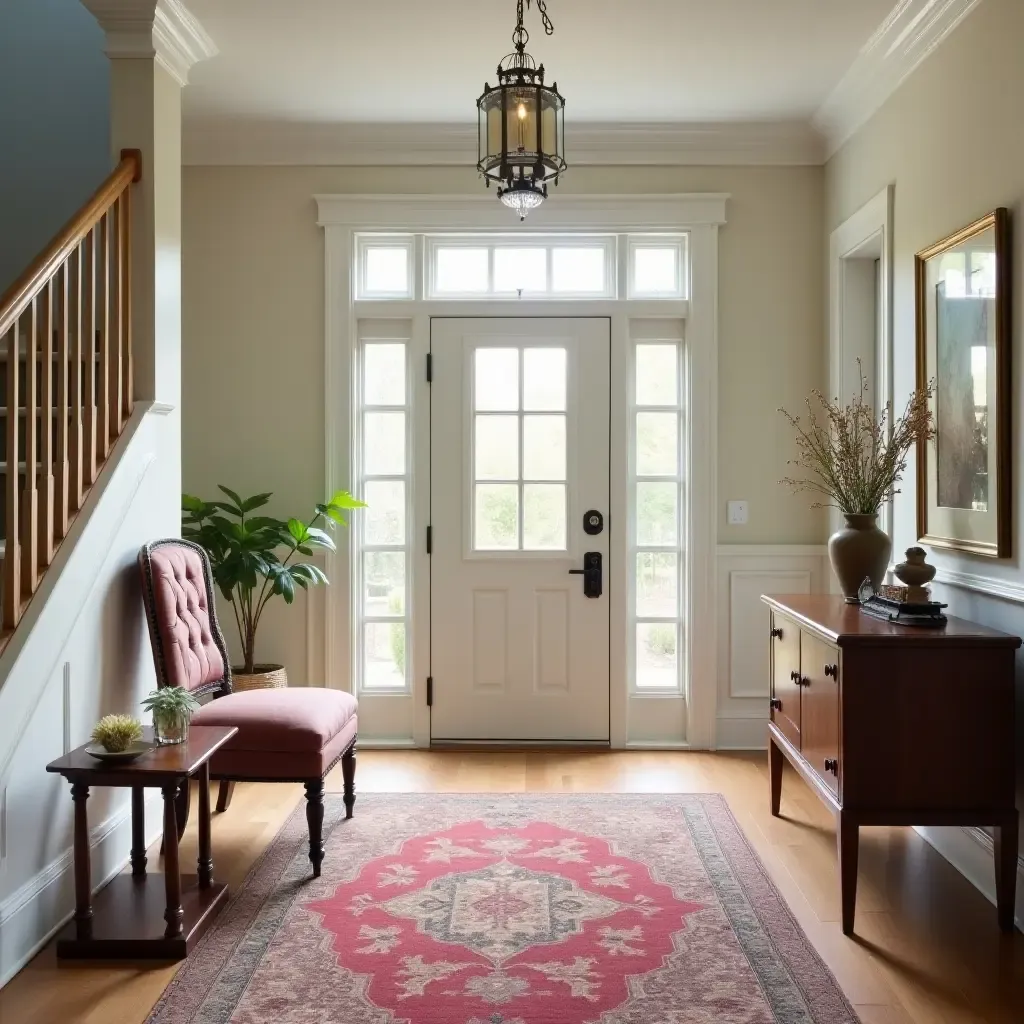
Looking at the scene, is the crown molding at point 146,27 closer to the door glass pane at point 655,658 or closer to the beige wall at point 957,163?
the beige wall at point 957,163

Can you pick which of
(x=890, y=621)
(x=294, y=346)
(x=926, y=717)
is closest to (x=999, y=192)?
(x=890, y=621)

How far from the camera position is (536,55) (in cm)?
407

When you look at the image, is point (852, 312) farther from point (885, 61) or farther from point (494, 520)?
point (494, 520)

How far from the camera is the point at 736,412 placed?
4.89 metres

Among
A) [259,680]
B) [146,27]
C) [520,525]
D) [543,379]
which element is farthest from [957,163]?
[259,680]

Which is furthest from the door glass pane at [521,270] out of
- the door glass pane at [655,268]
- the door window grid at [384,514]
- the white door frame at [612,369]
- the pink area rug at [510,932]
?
the pink area rug at [510,932]

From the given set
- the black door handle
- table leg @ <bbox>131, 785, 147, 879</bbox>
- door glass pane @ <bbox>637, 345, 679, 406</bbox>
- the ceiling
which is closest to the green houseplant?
the black door handle

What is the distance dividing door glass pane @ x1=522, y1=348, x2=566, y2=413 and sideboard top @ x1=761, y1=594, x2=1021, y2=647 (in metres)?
1.85

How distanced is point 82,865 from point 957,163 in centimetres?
348

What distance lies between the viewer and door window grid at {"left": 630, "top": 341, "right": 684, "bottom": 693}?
497 centimetres

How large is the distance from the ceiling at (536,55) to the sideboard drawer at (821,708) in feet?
7.54

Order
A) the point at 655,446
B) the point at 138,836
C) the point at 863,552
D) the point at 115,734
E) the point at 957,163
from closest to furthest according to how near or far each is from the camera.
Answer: the point at 115,734 < the point at 138,836 < the point at 957,163 < the point at 863,552 < the point at 655,446

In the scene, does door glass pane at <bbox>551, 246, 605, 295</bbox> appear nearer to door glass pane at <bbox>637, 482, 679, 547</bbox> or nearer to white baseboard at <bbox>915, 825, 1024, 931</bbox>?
door glass pane at <bbox>637, 482, 679, 547</bbox>

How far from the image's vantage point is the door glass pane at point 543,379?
4934mm
